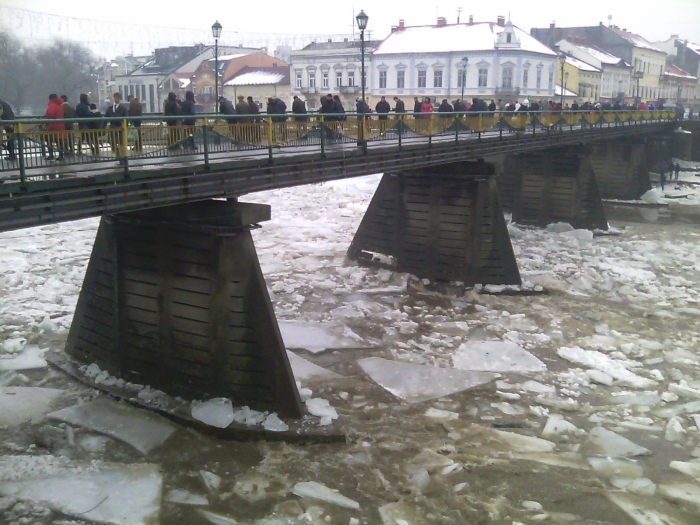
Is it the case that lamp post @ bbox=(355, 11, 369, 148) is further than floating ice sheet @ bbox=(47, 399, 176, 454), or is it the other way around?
lamp post @ bbox=(355, 11, 369, 148)

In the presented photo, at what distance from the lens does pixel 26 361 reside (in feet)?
41.4

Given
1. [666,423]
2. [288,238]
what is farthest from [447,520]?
[288,238]

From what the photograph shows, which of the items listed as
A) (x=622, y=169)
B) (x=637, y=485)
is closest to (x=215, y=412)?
(x=637, y=485)

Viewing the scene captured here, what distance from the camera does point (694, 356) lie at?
13.9 metres

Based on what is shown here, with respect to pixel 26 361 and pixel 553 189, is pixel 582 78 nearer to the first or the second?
pixel 553 189

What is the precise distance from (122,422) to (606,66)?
70158 mm

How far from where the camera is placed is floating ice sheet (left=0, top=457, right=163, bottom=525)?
809cm

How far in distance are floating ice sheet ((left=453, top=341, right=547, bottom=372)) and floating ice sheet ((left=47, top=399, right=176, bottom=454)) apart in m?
5.75

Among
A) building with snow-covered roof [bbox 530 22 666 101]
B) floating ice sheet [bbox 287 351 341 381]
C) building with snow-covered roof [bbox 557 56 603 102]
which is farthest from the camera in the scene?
building with snow-covered roof [bbox 530 22 666 101]

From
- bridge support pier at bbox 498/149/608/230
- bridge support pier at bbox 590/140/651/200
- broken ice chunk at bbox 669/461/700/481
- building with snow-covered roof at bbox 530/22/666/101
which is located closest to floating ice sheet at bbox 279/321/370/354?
broken ice chunk at bbox 669/461/700/481

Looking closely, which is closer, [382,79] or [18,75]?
[18,75]

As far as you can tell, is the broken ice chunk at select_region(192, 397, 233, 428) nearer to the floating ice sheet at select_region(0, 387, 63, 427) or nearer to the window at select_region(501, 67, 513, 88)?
the floating ice sheet at select_region(0, 387, 63, 427)

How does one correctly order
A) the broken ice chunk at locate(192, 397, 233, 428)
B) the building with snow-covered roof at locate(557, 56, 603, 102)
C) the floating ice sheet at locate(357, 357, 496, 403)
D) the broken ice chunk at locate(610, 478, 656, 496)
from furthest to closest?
the building with snow-covered roof at locate(557, 56, 603, 102) < the floating ice sheet at locate(357, 357, 496, 403) < the broken ice chunk at locate(192, 397, 233, 428) < the broken ice chunk at locate(610, 478, 656, 496)

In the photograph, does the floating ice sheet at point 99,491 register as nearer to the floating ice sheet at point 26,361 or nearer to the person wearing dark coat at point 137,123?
the floating ice sheet at point 26,361
